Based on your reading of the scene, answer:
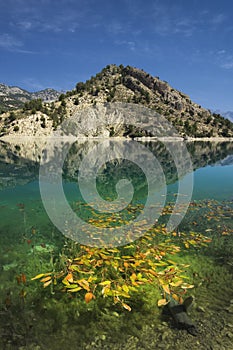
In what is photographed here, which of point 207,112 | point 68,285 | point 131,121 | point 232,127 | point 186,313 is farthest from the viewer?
point 207,112

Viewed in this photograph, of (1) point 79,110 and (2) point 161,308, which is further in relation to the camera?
(1) point 79,110

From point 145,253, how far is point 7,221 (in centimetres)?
821

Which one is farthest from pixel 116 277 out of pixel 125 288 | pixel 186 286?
pixel 186 286

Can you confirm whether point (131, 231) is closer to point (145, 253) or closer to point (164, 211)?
point (145, 253)

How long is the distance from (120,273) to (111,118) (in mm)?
143454

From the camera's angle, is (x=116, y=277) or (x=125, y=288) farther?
(x=116, y=277)

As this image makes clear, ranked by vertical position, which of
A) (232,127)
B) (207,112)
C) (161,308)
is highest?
(207,112)

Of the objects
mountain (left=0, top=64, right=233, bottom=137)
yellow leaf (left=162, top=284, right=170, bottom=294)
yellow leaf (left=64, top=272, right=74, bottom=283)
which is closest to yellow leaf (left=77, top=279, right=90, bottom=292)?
yellow leaf (left=64, top=272, right=74, bottom=283)

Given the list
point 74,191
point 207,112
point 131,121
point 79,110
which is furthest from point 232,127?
point 74,191

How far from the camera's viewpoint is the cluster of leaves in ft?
23.1

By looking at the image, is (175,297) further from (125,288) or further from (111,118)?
(111,118)

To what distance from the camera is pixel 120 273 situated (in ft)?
26.7

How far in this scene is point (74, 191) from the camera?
21438 millimetres

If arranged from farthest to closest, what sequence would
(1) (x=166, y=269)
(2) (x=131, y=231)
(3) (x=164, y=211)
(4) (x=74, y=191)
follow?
(4) (x=74, y=191) → (3) (x=164, y=211) → (2) (x=131, y=231) → (1) (x=166, y=269)
